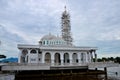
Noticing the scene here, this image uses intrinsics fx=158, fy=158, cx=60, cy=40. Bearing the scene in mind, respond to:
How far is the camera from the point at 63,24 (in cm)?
6500

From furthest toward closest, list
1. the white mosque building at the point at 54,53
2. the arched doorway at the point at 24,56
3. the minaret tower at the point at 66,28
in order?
1. the minaret tower at the point at 66,28
2. the arched doorway at the point at 24,56
3. the white mosque building at the point at 54,53

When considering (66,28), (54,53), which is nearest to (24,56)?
(54,53)

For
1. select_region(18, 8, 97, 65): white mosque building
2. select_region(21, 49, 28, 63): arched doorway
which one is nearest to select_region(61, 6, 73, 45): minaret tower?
select_region(18, 8, 97, 65): white mosque building

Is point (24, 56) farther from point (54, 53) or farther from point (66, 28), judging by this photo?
point (66, 28)

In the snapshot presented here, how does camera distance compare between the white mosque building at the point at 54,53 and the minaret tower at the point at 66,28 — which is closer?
the white mosque building at the point at 54,53

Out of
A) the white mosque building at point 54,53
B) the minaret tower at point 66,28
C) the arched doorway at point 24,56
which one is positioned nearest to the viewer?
the white mosque building at point 54,53

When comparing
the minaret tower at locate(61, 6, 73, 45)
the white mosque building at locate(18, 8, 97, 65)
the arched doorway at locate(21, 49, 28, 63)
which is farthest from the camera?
the minaret tower at locate(61, 6, 73, 45)

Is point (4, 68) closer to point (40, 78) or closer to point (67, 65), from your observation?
point (40, 78)

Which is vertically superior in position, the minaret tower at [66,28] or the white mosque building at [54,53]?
the minaret tower at [66,28]

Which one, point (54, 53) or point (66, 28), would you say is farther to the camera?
point (66, 28)

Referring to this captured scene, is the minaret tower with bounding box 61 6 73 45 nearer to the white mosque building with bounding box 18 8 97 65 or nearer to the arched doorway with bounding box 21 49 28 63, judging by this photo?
the white mosque building with bounding box 18 8 97 65

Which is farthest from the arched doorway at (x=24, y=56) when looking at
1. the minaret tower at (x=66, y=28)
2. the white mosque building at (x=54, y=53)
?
the minaret tower at (x=66, y=28)

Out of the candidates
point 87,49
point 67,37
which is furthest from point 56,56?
point 67,37

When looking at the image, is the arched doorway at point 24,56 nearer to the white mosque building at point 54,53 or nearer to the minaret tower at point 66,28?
the white mosque building at point 54,53
